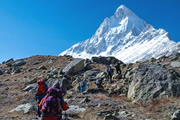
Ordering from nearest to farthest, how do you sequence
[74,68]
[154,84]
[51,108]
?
[51,108] < [154,84] < [74,68]

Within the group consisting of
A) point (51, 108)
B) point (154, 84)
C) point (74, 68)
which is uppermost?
point (74, 68)

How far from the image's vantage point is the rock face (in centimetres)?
1296

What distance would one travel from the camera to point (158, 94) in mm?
12984

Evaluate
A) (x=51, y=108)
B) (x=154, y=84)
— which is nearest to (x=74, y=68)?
(x=154, y=84)

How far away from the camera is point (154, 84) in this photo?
45.0 ft

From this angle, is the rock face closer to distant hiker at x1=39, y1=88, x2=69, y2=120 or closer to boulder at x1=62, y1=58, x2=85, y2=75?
distant hiker at x1=39, y1=88, x2=69, y2=120

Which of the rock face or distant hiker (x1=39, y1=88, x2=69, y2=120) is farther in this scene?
the rock face

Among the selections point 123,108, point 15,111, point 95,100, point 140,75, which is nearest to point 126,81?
point 140,75

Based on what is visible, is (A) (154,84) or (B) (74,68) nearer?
(A) (154,84)

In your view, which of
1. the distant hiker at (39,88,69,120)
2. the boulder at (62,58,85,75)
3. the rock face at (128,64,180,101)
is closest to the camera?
the distant hiker at (39,88,69,120)

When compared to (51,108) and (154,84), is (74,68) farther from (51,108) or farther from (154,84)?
(51,108)

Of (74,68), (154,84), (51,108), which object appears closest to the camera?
(51,108)

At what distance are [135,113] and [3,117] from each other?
8045 mm

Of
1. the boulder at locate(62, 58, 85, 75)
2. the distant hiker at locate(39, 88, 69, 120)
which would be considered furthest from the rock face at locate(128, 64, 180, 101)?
the boulder at locate(62, 58, 85, 75)
